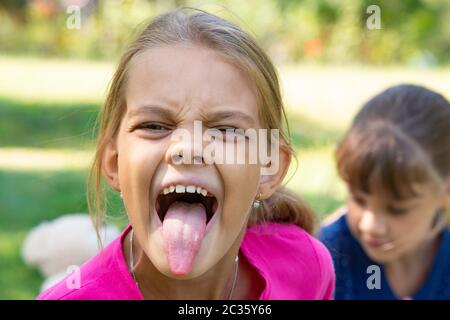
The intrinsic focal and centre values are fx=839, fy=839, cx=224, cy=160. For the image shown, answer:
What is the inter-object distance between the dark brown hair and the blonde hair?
2.87 ft

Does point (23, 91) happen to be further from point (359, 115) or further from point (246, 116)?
point (246, 116)

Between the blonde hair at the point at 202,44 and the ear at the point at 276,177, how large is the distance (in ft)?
0.04

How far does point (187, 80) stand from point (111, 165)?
291 mm

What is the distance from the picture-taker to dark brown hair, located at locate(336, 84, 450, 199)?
2744 millimetres

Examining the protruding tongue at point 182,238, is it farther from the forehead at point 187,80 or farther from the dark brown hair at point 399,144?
the dark brown hair at point 399,144

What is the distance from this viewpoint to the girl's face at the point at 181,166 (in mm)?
1659

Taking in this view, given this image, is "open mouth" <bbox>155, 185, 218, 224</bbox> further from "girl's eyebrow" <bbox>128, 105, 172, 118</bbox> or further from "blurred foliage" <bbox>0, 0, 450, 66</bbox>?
"blurred foliage" <bbox>0, 0, 450, 66</bbox>

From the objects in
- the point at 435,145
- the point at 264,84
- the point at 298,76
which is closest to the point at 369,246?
the point at 435,145

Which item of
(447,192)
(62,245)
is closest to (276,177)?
(447,192)

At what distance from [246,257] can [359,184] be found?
0.86 meters

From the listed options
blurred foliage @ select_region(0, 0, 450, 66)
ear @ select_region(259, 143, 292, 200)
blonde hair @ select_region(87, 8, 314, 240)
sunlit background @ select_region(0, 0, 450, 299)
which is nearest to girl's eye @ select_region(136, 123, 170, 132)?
blonde hair @ select_region(87, 8, 314, 240)

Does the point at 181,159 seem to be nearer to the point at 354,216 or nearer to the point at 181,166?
the point at 181,166

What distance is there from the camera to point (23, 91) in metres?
5.83

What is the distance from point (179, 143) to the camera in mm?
1641
